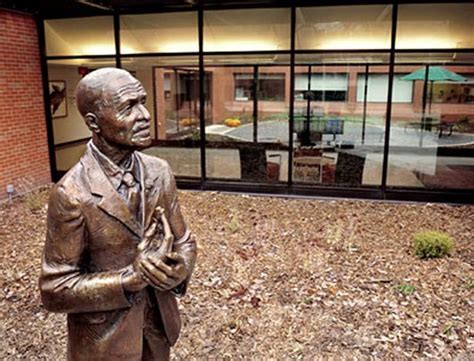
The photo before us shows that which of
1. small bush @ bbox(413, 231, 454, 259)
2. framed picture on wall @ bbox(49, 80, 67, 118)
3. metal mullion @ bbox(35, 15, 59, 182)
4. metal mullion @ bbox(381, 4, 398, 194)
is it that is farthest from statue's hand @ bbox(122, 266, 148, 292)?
framed picture on wall @ bbox(49, 80, 67, 118)

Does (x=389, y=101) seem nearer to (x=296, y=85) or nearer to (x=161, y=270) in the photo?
(x=296, y=85)

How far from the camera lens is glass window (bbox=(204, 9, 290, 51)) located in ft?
27.2

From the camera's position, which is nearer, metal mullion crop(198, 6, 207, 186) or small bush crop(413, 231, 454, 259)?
small bush crop(413, 231, 454, 259)

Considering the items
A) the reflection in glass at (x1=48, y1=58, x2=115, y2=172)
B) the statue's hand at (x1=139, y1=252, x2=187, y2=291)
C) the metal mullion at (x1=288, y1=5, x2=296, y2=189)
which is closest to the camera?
the statue's hand at (x1=139, y1=252, x2=187, y2=291)

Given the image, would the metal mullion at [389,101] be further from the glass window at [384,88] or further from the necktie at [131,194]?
the necktie at [131,194]

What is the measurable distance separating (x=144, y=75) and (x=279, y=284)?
18.6ft

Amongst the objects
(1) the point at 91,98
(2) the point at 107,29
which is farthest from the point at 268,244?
(2) the point at 107,29

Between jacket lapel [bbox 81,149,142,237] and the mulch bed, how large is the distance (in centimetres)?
242

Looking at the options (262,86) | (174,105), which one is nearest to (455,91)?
(262,86)

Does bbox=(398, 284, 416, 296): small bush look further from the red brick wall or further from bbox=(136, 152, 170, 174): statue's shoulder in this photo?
the red brick wall

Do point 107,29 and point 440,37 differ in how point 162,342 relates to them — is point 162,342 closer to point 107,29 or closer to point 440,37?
point 440,37

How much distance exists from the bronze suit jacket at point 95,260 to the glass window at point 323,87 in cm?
710

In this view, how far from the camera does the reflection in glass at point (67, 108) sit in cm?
921

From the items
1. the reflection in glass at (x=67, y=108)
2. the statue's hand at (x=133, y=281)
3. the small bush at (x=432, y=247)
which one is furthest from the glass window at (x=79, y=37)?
the statue's hand at (x=133, y=281)
